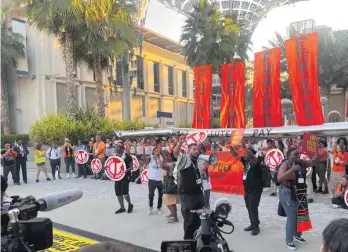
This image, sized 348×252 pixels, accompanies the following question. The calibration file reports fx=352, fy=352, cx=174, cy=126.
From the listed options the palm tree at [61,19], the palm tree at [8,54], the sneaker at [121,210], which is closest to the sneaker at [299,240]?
the sneaker at [121,210]

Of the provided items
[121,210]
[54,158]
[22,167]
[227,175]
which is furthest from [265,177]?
[54,158]

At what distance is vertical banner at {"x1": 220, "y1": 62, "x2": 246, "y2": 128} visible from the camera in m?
11.5

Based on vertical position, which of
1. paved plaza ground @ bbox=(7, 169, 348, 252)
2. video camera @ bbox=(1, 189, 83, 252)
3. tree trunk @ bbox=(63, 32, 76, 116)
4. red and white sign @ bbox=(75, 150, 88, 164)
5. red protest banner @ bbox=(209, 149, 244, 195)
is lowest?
paved plaza ground @ bbox=(7, 169, 348, 252)

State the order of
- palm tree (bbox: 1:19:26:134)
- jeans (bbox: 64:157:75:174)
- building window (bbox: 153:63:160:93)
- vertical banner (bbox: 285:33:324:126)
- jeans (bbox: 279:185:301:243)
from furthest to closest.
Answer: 1. building window (bbox: 153:63:160:93)
2. palm tree (bbox: 1:19:26:134)
3. jeans (bbox: 64:157:75:174)
4. vertical banner (bbox: 285:33:324:126)
5. jeans (bbox: 279:185:301:243)

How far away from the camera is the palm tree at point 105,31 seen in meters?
16.7

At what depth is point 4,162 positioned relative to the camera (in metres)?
11.8

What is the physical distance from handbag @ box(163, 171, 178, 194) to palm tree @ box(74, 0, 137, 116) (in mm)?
11897

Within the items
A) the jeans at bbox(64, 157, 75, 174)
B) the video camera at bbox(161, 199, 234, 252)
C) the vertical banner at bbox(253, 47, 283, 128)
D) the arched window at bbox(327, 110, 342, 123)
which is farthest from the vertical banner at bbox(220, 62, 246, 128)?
the arched window at bbox(327, 110, 342, 123)

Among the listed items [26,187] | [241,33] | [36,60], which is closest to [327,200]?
[26,187]

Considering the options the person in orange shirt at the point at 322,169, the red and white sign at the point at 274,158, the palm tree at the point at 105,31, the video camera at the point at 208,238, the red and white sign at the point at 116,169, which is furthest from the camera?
the palm tree at the point at 105,31

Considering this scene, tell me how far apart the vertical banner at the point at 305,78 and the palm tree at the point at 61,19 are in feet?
34.0

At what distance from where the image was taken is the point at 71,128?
53.0 ft

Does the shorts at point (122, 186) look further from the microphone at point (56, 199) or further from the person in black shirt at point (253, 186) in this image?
the microphone at point (56, 199)

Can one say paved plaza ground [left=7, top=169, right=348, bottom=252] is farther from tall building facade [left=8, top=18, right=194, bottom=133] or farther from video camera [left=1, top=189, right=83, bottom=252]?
tall building facade [left=8, top=18, right=194, bottom=133]
